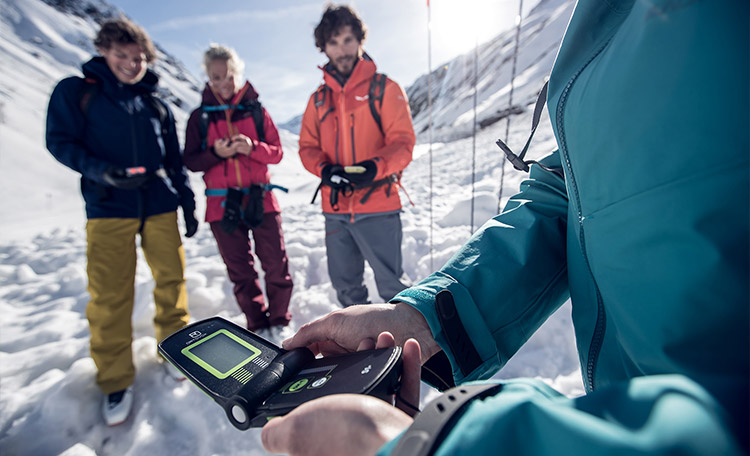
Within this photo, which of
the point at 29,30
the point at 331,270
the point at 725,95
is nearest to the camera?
the point at 725,95

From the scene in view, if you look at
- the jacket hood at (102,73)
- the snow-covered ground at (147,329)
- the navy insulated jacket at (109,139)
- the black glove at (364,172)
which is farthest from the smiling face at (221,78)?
the snow-covered ground at (147,329)

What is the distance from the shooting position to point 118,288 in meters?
1.93

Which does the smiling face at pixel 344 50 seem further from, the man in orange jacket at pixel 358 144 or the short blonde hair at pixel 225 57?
the short blonde hair at pixel 225 57

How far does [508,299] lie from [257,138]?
2.26 metres

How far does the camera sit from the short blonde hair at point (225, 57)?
2332mm

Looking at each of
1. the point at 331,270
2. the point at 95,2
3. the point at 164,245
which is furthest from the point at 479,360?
the point at 95,2

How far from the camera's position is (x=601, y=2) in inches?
22.8

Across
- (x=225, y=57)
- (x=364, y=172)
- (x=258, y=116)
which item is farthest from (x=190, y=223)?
Result: (x=364, y=172)

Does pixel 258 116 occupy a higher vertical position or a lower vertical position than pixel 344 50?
lower

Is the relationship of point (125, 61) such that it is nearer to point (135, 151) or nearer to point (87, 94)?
point (87, 94)

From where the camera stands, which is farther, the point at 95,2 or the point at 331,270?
the point at 95,2

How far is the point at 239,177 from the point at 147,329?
1342mm

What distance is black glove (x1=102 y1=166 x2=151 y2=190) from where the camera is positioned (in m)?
1.81

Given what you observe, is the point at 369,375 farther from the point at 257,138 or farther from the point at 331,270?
the point at 257,138
